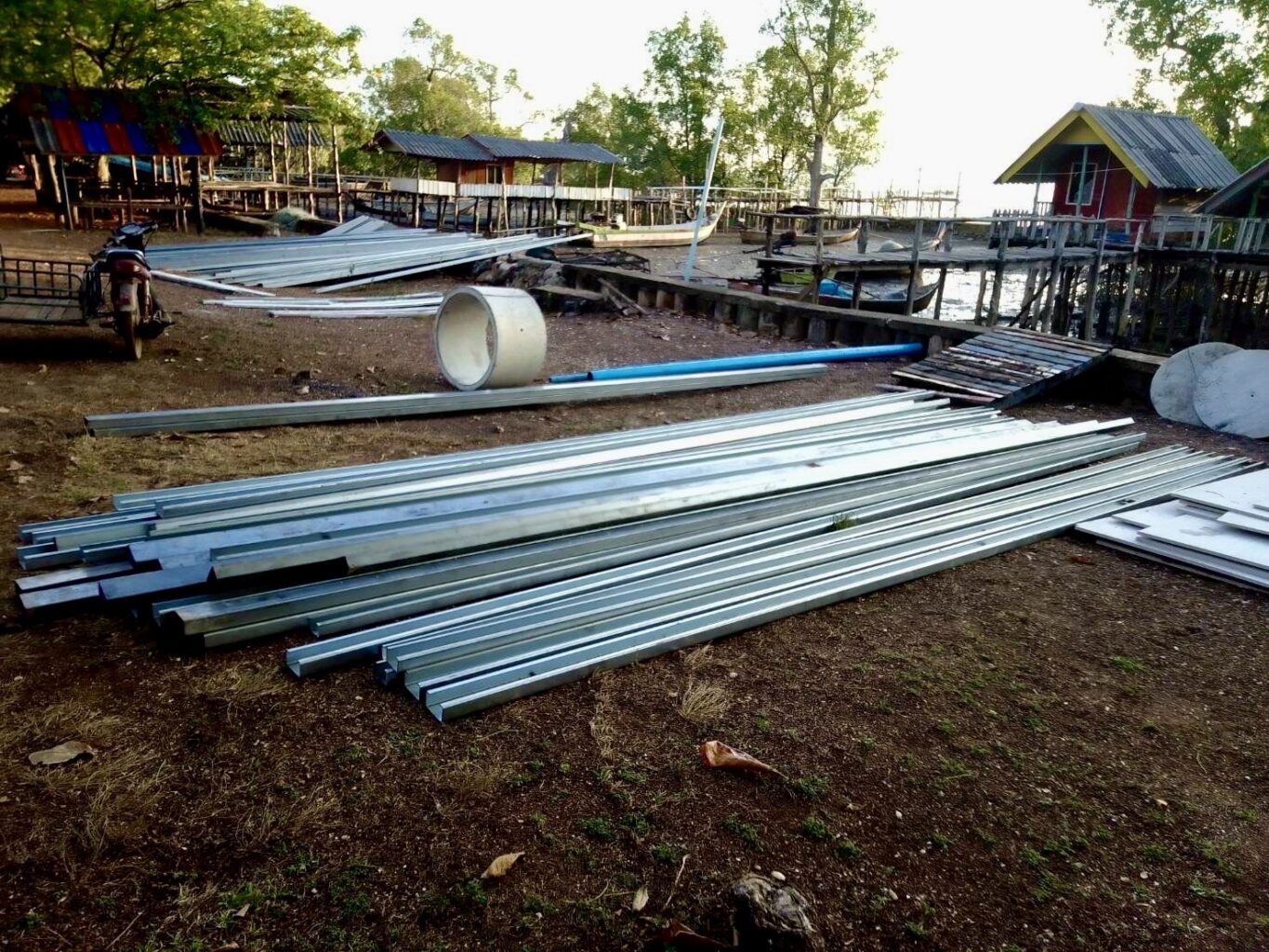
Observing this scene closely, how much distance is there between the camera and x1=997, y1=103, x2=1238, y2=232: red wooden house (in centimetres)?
3048

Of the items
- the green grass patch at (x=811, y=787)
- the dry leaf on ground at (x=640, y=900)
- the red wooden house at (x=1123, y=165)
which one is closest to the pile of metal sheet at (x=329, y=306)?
the green grass patch at (x=811, y=787)

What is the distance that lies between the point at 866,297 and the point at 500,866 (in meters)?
20.7

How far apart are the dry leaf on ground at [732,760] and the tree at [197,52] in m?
24.7

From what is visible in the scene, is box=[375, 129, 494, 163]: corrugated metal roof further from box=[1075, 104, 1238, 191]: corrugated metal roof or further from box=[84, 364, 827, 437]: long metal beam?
box=[84, 364, 827, 437]: long metal beam

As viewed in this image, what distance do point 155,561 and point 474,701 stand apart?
1810 millimetres

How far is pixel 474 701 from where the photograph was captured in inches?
131

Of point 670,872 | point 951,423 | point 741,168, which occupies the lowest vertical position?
point 670,872

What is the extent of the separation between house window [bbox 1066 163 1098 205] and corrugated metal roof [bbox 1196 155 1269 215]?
6418 millimetres

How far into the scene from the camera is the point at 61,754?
299 cm

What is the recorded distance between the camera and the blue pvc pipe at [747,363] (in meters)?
8.98

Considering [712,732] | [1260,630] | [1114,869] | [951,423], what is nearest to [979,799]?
[1114,869]

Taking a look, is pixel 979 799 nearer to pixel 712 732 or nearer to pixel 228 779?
pixel 712 732

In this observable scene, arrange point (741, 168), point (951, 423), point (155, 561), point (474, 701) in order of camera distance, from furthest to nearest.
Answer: point (741, 168) < point (951, 423) < point (155, 561) < point (474, 701)

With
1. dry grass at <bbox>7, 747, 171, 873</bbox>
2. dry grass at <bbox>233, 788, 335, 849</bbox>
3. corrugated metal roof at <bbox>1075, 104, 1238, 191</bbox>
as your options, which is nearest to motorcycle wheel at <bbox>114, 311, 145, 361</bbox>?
dry grass at <bbox>7, 747, 171, 873</bbox>
